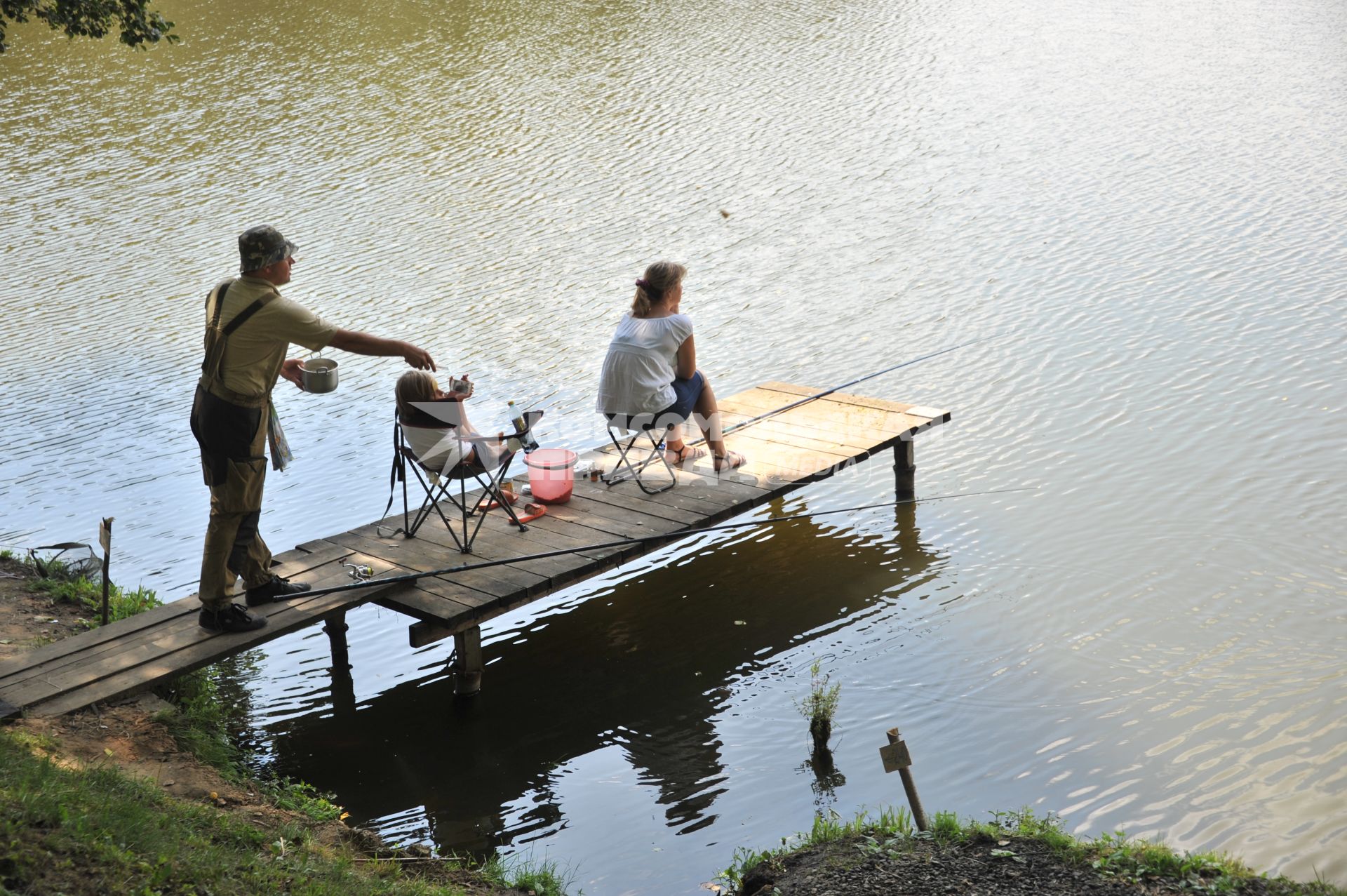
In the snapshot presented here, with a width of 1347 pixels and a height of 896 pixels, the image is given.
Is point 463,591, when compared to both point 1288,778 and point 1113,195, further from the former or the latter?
point 1113,195

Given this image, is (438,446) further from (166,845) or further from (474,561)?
(166,845)

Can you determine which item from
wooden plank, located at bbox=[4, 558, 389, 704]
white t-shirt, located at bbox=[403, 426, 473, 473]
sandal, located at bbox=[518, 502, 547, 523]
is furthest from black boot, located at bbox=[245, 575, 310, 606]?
sandal, located at bbox=[518, 502, 547, 523]

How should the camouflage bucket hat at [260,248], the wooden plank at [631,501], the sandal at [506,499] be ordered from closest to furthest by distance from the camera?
the camouflage bucket hat at [260,248] < the wooden plank at [631,501] < the sandal at [506,499]

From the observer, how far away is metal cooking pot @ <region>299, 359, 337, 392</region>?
5.69m

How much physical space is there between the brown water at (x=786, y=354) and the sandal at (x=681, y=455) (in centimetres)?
59

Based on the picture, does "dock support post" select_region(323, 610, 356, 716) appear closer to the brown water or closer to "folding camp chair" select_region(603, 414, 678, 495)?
the brown water

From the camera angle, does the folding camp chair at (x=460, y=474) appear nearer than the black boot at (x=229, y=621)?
No

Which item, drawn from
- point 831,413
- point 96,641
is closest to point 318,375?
point 96,641

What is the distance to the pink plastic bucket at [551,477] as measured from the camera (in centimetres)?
693

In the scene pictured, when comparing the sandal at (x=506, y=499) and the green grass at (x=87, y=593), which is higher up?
the sandal at (x=506, y=499)

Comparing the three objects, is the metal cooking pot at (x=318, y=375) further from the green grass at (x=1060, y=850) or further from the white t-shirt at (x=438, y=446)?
the green grass at (x=1060, y=850)

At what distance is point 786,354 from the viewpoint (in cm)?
1072

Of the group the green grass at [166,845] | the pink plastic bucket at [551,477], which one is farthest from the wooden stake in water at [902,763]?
the pink plastic bucket at [551,477]

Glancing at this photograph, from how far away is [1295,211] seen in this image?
43.3ft
